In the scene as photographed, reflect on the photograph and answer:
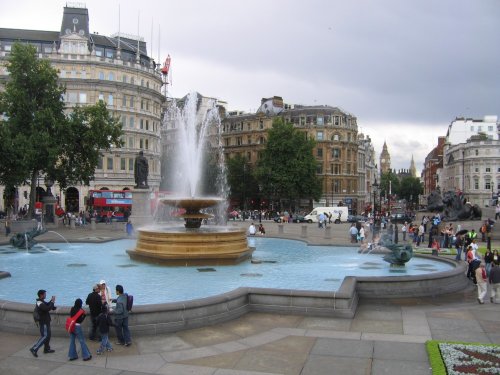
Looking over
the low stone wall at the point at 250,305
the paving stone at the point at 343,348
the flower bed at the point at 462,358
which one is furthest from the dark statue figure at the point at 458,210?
the paving stone at the point at 343,348

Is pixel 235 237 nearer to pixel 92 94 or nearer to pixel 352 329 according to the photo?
pixel 352 329

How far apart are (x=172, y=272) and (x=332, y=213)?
43.4 meters

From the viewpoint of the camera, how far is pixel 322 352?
9.99 meters

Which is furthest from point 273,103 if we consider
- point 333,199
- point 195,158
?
point 195,158

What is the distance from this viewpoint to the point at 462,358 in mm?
9414

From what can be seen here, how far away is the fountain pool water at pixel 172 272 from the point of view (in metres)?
15.2

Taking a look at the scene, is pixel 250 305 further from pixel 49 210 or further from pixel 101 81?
pixel 101 81

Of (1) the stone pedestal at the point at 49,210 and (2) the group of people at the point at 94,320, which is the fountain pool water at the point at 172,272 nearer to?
(2) the group of people at the point at 94,320

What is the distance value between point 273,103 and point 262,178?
22.6 meters

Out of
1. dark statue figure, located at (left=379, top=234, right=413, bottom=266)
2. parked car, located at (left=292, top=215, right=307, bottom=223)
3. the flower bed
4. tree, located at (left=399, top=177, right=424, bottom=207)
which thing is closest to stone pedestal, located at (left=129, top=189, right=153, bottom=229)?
dark statue figure, located at (left=379, top=234, right=413, bottom=266)

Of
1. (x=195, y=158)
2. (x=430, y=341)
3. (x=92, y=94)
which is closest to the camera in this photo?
(x=430, y=341)

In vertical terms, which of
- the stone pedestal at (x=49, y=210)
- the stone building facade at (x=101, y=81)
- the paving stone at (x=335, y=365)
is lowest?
the paving stone at (x=335, y=365)

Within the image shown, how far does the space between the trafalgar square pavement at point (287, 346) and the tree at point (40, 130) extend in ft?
104

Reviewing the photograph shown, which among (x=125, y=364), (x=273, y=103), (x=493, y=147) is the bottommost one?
(x=125, y=364)
